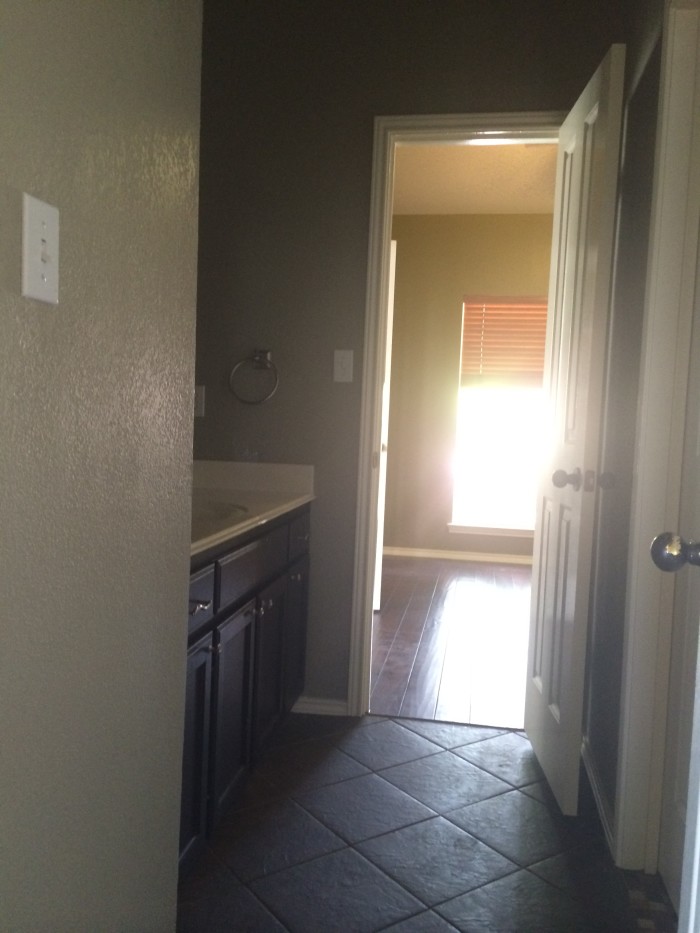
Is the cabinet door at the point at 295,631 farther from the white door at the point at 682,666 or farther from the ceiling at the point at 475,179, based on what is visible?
the ceiling at the point at 475,179

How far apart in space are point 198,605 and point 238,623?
1.04 feet

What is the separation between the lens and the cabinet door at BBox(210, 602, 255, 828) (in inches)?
68.7

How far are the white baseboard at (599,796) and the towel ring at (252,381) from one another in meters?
1.63

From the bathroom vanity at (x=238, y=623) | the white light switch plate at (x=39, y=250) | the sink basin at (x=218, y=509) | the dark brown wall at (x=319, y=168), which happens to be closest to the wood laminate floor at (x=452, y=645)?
the dark brown wall at (x=319, y=168)

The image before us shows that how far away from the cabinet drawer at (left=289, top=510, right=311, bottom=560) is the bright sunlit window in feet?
11.3

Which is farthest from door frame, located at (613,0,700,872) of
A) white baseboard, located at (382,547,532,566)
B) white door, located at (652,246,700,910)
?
white baseboard, located at (382,547,532,566)

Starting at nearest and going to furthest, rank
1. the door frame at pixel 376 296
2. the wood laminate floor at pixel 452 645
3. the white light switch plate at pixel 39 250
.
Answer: the white light switch plate at pixel 39 250 < the door frame at pixel 376 296 < the wood laminate floor at pixel 452 645

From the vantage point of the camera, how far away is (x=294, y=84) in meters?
2.66

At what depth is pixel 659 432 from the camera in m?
1.77

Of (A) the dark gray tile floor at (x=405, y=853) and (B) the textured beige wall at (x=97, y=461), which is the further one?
(A) the dark gray tile floor at (x=405, y=853)

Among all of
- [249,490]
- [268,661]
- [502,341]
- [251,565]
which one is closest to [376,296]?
[249,490]

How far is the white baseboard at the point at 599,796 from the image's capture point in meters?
1.94

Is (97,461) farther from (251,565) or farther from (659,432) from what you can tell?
(659,432)

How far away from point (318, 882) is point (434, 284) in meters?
4.79
